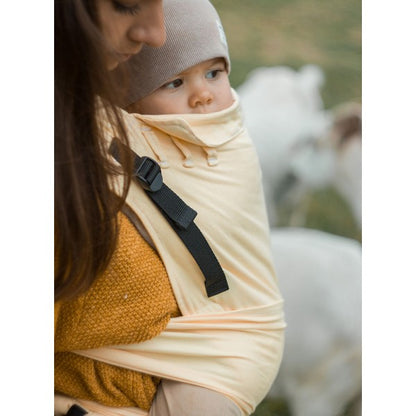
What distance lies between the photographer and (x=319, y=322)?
1.49m

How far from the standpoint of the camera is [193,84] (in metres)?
1.08

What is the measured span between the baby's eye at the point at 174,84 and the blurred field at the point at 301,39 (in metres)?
0.34

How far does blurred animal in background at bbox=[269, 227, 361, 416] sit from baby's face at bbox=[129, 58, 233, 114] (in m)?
0.53

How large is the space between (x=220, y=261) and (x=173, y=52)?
13.5 inches

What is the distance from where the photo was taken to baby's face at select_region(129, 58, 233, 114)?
3.51 feet

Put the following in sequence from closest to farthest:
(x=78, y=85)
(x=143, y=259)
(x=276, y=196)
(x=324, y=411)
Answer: (x=78, y=85) → (x=143, y=259) → (x=324, y=411) → (x=276, y=196)

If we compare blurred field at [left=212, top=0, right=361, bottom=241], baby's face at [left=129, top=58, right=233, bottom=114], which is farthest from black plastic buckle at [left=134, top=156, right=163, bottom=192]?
blurred field at [left=212, top=0, right=361, bottom=241]

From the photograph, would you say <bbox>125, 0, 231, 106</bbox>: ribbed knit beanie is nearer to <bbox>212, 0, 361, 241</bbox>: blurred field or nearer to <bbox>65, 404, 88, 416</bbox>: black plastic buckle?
<bbox>212, 0, 361, 241</bbox>: blurred field

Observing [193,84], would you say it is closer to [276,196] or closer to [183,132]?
[183,132]

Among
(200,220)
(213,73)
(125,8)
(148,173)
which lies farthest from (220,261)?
(125,8)

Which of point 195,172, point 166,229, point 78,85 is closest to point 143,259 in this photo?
point 166,229

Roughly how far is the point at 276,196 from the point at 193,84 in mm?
557

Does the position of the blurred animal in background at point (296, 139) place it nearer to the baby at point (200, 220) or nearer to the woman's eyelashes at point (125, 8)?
the baby at point (200, 220)

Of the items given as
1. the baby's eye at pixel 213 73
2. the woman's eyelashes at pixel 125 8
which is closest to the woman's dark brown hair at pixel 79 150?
the woman's eyelashes at pixel 125 8
